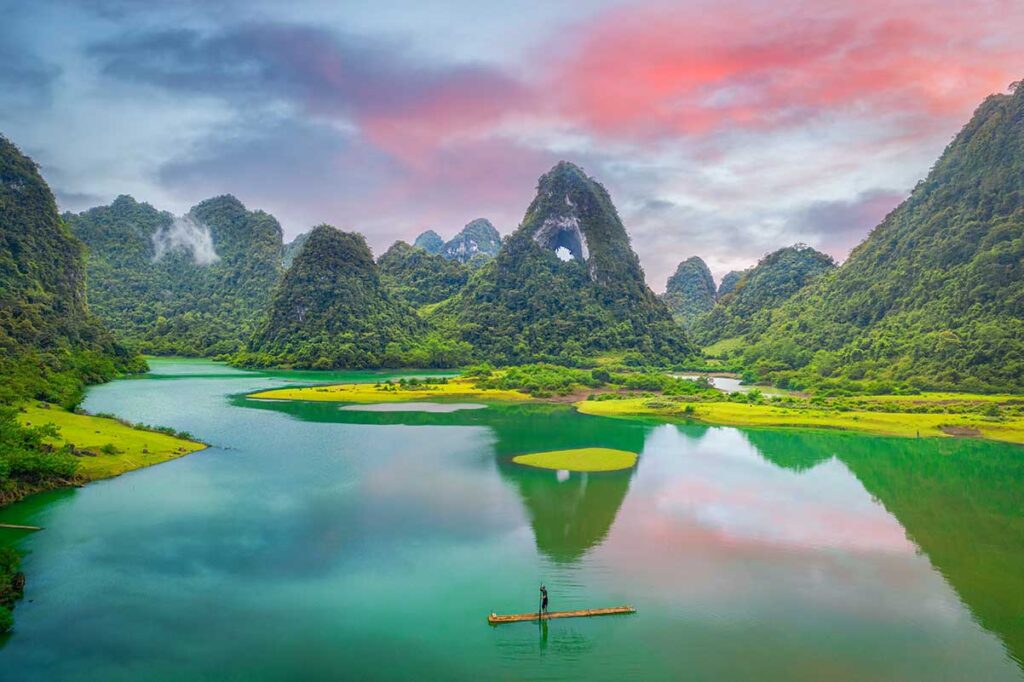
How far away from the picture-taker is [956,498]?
2675cm

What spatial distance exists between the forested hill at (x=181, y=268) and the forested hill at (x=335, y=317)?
17.3 metres

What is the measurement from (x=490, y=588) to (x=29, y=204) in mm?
77976

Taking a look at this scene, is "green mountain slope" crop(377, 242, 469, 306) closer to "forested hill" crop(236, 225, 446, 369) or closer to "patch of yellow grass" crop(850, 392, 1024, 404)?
"forested hill" crop(236, 225, 446, 369)

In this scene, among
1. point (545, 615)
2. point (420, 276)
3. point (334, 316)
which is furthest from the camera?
point (420, 276)

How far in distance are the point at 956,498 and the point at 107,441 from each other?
39.0 meters

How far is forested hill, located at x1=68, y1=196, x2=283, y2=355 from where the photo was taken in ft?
398

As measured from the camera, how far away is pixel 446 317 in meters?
120

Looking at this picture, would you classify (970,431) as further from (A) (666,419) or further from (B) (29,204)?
(B) (29,204)

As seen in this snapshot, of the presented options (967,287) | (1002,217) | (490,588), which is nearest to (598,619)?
(490,588)

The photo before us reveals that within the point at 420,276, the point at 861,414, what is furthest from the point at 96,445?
the point at 420,276

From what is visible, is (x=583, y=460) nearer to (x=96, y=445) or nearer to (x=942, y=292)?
(x=96, y=445)

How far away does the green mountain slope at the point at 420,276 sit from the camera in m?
139

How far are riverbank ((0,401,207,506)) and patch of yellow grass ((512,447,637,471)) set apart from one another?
17565mm

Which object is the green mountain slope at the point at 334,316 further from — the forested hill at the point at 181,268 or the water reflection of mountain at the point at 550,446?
the water reflection of mountain at the point at 550,446
